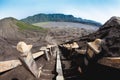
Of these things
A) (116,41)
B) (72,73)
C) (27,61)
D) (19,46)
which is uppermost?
(116,41)

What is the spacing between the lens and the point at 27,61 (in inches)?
173

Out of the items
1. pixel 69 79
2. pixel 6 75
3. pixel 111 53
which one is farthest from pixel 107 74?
pixel 6 75

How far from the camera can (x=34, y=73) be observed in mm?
4973

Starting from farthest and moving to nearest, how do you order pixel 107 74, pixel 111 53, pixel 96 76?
pixel 96 76 → pixel 107 74 → pixel 111 53

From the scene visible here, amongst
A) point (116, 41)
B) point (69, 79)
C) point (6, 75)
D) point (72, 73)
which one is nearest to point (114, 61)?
point (116, 41)

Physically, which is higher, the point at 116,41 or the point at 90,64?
the point at 116,41

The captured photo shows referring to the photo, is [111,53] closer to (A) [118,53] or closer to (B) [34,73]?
(A) [118,53]

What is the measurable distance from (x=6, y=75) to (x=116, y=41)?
2.29m

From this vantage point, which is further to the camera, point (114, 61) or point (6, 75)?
point (6, 75)

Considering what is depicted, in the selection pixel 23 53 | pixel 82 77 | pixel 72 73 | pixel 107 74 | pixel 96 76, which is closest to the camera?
pixel 107 74

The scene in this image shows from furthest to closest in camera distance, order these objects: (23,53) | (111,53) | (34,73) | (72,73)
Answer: (72,73) < (34,73) < (23,53) < (111,53)

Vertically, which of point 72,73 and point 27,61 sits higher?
point 27,61

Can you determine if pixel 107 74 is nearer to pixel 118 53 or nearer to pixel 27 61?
pixel 118 53

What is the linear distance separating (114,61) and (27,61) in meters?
2.09
